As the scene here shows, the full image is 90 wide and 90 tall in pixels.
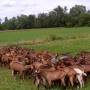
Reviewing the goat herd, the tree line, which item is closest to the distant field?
the goat herd

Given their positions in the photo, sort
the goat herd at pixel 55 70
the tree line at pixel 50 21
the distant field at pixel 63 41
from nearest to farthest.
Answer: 1. the goat herd at pixel 55 70
2. the distant field at pixel 63 41
3. the tree line at pixel 50 21

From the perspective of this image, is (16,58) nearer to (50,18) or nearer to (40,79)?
(40,79)

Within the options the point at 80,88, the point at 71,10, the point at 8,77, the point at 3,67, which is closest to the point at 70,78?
the point at 80,88

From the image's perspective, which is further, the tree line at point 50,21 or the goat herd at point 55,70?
the tree line at point 50,21

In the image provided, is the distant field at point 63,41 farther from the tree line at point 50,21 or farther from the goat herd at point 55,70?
the tree line at point 50,21

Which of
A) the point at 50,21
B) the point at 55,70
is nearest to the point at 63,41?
the point at 55,70

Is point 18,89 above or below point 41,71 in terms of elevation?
below

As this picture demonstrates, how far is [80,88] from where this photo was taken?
1109 cm

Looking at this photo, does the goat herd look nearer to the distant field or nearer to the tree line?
the distant field

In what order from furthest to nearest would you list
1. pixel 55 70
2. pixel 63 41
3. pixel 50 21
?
pixel 50 21
pixel 63 41
pixel 55 70

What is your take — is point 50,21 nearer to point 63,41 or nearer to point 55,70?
point 63,41

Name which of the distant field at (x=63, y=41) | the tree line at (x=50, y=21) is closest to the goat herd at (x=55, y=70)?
the distant field at (x=63, y=41)

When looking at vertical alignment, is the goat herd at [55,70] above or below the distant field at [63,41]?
above

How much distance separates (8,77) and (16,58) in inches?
52.5
